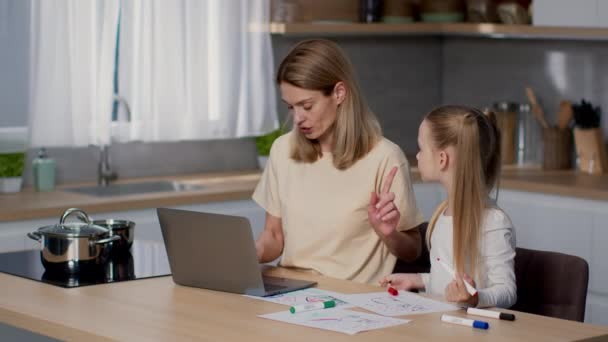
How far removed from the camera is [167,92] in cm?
470


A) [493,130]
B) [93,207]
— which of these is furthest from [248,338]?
[93,207]

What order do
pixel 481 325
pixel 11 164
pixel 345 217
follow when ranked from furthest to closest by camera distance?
pixel 11 164, pixel 345 217, pixel 481 325

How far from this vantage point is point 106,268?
9.93 ft

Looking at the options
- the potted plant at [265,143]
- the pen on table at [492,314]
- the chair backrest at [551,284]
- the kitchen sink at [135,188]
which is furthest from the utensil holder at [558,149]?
the pen on table at [492,314]

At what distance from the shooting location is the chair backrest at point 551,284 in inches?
108

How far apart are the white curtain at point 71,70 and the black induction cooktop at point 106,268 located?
1.20m

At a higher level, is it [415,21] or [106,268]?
[415,21]

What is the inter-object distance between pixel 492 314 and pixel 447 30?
310 cm

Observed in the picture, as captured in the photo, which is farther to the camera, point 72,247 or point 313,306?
point 72,247

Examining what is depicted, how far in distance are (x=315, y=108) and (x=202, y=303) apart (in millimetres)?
724

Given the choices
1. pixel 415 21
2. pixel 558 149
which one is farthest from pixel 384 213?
pixel 415 21

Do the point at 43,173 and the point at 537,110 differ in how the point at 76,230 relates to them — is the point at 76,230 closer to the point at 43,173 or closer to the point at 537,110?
the point at 43,173

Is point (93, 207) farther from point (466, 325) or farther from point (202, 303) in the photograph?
point (466, 325)

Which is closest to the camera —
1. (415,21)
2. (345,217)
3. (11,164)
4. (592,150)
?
(345,217)
